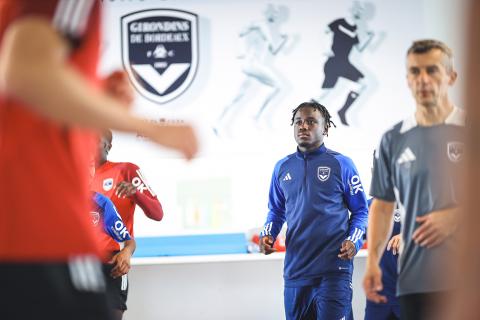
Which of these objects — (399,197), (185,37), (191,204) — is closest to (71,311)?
(399,197)

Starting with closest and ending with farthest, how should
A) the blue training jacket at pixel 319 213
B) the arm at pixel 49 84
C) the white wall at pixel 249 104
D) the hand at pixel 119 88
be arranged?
the arm at pixel 49 84 → the hand at pixel 119 88 → the blue training jacket at pixel 319 213 → the white wall at pixel 249 104

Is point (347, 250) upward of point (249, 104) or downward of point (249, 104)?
downward

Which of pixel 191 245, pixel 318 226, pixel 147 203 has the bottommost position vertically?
pixel 191 245

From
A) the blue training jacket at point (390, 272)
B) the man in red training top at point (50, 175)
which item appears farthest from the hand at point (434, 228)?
the blue training jacket at point (390, 272)

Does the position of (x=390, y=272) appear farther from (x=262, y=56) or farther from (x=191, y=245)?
(x=262, y=56)

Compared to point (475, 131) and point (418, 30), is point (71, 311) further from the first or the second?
point (418, 30)

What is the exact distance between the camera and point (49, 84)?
4.34ft

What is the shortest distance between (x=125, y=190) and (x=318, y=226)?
1.50 metres

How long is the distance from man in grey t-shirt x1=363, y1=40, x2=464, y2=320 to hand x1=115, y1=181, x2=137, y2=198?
8.73 ft

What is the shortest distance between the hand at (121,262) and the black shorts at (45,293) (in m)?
3.66

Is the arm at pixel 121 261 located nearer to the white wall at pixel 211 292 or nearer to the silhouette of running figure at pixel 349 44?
the white wall at pixel 211 292

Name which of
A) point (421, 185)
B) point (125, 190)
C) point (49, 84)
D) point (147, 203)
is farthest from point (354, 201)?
point (49, 84)

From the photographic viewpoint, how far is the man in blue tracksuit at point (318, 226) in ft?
17.4

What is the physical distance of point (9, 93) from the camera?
1.37 m
